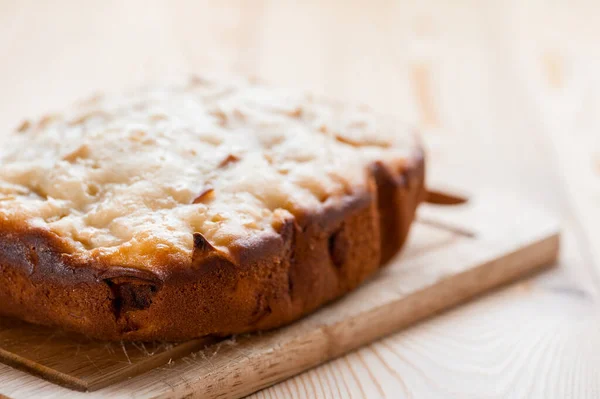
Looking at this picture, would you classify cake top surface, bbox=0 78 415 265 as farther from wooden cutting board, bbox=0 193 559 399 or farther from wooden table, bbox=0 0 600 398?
wooden table, bbox=0 0 600 398

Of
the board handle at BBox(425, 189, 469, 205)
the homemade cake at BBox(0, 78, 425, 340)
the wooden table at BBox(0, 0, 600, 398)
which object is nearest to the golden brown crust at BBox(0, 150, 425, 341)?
the homemade cake at BBox(0, 78, 425, 340)

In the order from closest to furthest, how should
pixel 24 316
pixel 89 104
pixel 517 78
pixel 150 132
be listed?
pixel 24 316 < pixel 150 132 < pixel 89 104 < pixel 517 78

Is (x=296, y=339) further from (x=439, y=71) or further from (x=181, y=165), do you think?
(x=439, y=71)

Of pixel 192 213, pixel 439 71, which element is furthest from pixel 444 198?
pixel 439 71

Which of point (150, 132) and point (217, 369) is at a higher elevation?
point (150, 132)

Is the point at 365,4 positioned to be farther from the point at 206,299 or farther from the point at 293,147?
the point at 206,299

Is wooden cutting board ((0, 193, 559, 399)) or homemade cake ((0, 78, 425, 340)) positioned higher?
homemade cake ((0, 78, 425, 340))

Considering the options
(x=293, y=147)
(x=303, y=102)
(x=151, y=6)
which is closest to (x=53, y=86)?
(x=151, y=6)

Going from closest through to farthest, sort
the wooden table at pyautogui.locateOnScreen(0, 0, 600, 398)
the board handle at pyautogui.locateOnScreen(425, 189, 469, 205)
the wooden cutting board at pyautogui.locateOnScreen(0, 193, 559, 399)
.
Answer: the wooden cutting board at pyautogui.locateOnScreen(0, 193, 559, 399) < the wooden table at pyautogui.locateOnScreen(0, 0, 600, 398) < the board handle at pyautogui.locateOnScreen(425, 189, 469, 205)

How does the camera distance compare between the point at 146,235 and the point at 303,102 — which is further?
the point at 303,102
